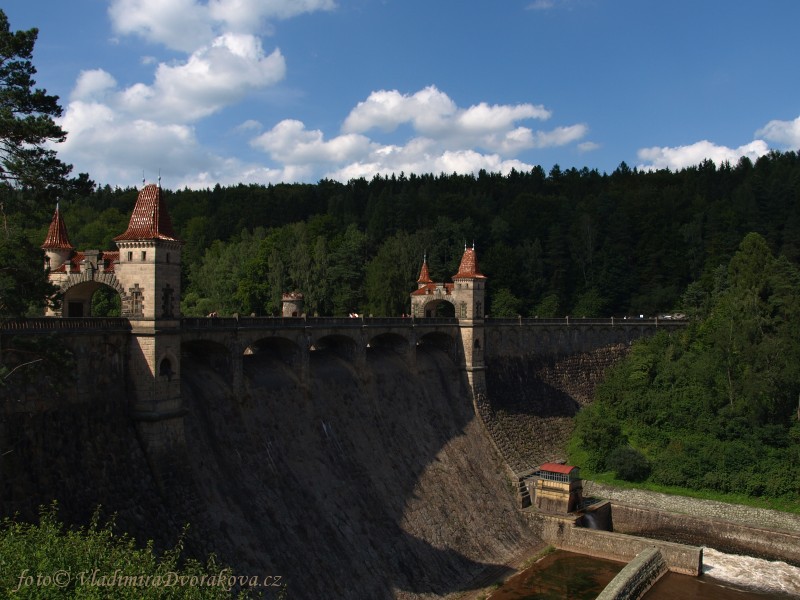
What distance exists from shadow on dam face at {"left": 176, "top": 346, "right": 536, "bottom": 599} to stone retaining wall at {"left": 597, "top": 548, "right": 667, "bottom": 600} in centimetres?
629

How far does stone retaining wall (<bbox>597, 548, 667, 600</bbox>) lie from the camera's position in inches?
1258

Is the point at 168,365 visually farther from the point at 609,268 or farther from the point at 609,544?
the point at 609,268

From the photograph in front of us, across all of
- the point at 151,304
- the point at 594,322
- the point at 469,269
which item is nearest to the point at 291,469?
the point at 151,304

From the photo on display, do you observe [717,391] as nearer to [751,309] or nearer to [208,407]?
[751,309]

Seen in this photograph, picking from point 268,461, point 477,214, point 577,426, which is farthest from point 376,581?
point 477,214

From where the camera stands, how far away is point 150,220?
2617 cm

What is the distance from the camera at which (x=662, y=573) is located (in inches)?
1444

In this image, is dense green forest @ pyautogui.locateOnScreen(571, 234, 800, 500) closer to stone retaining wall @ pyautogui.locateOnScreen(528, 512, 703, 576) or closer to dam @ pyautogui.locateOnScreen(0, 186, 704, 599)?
dam @ pyautogui.locateOnScreen(0, 186, 704, 599)

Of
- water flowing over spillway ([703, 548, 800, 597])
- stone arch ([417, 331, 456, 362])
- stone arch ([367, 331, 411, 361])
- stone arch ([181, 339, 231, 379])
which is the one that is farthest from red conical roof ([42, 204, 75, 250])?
water flowing over spillway ([703, 548, 800, 597])

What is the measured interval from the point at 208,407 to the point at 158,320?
5972 millimetres

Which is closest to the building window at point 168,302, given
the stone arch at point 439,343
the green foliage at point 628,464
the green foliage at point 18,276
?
the green foliage at point 18,276

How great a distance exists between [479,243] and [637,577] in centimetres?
6122

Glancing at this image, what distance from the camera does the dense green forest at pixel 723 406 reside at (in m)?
45.9

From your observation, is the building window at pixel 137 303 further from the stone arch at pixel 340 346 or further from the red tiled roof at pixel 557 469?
the red tiled roof at pixel 557 469
